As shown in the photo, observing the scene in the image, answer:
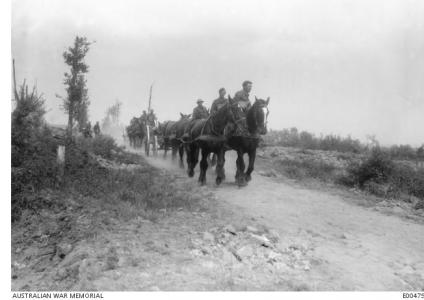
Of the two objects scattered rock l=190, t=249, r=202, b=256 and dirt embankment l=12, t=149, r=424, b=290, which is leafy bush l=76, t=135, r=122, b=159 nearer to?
dirt embankment l=12, t=149, r=424, b=290

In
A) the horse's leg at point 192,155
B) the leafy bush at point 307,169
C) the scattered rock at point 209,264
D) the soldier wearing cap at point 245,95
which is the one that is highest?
the soldier wearing cap at point 245,95

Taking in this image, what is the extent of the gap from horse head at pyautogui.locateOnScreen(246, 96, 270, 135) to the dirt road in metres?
1.50

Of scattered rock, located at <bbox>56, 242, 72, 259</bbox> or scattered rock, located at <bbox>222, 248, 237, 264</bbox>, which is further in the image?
scattered rock, located at <bbox>56, 242, 72, 259</bbox>

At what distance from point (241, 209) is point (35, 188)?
3.72 metres

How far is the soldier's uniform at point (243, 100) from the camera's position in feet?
29.9

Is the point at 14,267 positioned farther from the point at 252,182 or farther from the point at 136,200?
the point at 252,182

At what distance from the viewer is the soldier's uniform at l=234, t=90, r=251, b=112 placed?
29.9ft

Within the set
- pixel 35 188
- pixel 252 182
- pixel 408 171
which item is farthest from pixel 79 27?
pixel 408 171

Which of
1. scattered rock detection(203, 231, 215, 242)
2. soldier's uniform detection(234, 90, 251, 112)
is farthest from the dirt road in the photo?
soldier's uniform detection(234, 90, 251, 112)

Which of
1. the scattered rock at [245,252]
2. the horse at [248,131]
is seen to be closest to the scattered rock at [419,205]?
the horse at [248,131]

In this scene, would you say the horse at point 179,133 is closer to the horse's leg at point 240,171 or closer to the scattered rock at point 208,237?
the horse's leg at point 240,171

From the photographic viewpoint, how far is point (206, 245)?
4.83 m

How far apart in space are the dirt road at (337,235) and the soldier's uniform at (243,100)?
6.48 feet

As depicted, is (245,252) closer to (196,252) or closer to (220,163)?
(196,252)
